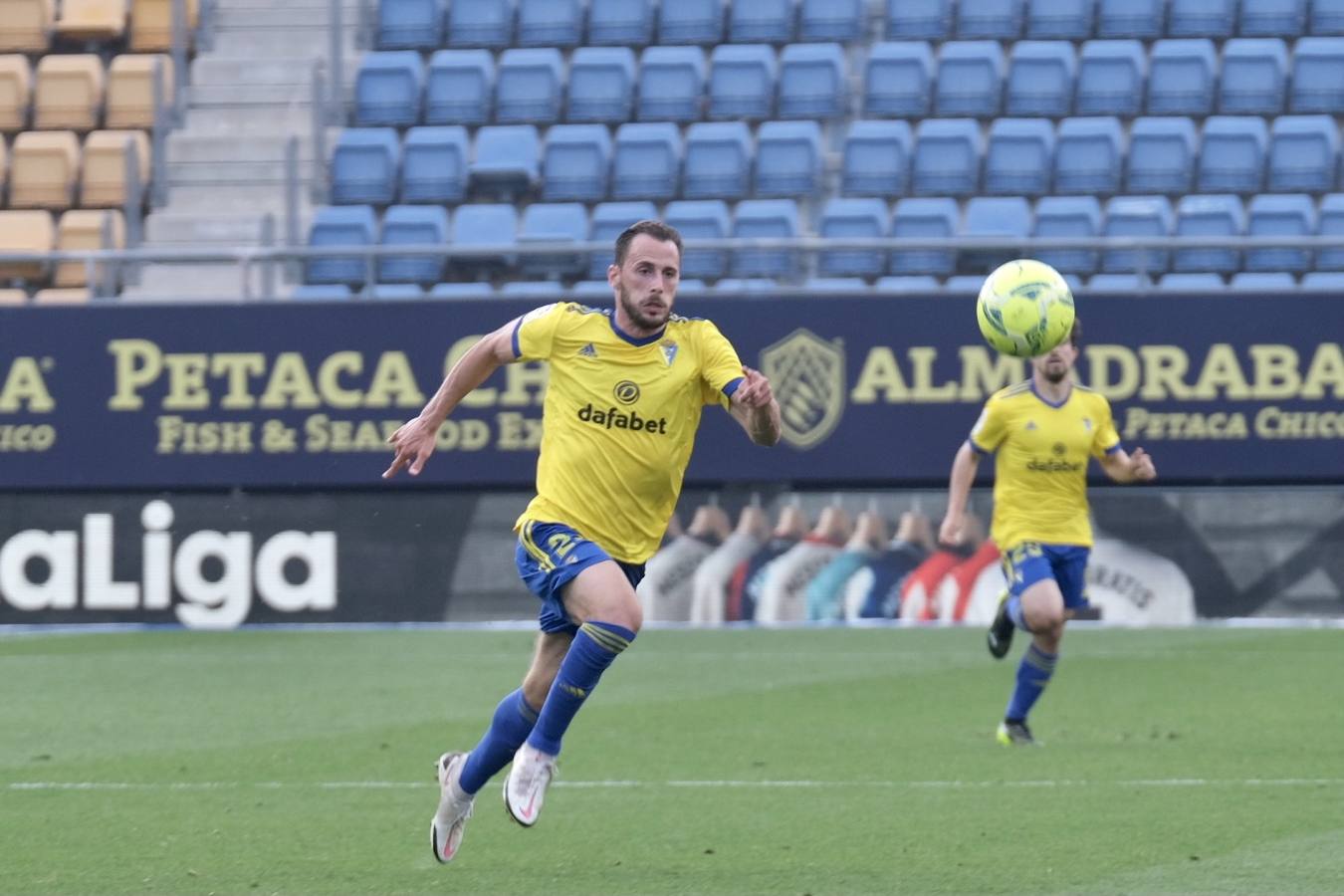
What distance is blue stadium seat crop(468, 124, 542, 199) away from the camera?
68.1 ft

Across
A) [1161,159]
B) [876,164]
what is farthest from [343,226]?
[1161,159]

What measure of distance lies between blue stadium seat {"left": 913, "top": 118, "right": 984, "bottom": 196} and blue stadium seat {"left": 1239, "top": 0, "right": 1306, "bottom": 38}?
3.08 m

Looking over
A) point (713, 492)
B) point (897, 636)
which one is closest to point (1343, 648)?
point (897, 636)

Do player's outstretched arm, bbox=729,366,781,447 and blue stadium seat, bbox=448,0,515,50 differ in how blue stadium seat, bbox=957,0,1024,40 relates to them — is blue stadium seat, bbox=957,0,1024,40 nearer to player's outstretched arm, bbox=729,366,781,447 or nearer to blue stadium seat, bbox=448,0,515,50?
blue stadium seat, bbox=448,0,515,50

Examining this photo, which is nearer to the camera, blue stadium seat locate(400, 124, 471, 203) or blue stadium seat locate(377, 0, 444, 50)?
blue stadium seat locate(400, 124, 471, 203)

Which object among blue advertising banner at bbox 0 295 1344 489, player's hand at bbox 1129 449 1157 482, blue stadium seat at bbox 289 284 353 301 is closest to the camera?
player's hand at bbox 1129 449 1157 482

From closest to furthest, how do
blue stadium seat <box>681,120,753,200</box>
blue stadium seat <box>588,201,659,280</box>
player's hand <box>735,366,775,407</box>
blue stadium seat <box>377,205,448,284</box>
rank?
player's hand <box>735,366,775,407</box> → blue stadium seat <box>377,205,448,284</box> → blue stadium seat <box>588,201,659,280</box> → blue stadium seat <box>681,120,753,200</box>

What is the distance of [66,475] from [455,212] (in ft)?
15.9

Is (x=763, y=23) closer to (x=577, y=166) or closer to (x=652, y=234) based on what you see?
(x=577, y=166)

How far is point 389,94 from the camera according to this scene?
72.0ft

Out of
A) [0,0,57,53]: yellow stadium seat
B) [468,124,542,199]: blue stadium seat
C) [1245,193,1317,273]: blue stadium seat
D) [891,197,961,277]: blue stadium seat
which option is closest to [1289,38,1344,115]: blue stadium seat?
[1245,193,1317,273]: blue stadium seat

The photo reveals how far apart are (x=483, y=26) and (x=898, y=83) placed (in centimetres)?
440

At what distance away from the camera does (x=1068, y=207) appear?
19.5m

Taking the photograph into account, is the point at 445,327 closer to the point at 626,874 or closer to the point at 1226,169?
the point at 1226,169
